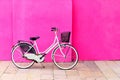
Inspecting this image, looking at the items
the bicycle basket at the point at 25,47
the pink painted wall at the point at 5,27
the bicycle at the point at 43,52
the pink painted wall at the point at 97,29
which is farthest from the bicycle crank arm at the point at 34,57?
the pink painted wall at the point at 97,29

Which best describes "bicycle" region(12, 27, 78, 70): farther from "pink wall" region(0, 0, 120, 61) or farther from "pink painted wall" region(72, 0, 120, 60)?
"pink painted wall" region(72, 0, 120, 60)

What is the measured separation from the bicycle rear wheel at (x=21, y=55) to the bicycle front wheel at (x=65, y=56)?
65 centimetres

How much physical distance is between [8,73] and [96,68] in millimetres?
2328

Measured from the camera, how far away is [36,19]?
953 centimetres

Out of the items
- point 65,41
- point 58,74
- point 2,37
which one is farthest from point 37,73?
point 2,37

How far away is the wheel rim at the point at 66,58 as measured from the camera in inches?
356

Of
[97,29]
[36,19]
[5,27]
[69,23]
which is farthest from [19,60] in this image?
[97,29]

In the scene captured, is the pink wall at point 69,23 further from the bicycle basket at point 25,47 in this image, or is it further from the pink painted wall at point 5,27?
the bicycle basket at point 25,47

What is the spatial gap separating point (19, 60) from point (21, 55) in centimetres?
20

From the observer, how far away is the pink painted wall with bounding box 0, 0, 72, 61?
951cm

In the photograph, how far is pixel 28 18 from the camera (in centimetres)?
952

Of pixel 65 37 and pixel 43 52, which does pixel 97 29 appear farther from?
pixel 43 52

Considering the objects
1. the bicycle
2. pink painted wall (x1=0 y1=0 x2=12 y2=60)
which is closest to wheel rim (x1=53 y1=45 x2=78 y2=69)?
the bicycle

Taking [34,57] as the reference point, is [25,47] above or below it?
above
